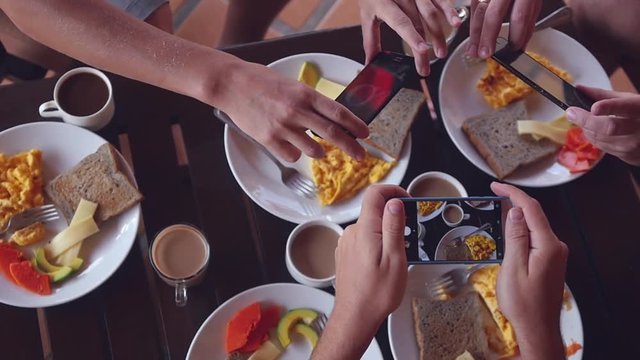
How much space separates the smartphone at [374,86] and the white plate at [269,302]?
0.32 metres

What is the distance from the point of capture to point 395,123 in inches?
49.6

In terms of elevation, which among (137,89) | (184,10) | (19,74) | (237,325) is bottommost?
(237,325)

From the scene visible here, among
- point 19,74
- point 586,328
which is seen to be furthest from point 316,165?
point 19,74

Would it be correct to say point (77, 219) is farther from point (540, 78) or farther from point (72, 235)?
point (540, 78)

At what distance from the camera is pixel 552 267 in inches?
37.8

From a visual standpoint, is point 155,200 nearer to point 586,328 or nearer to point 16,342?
point 16,342

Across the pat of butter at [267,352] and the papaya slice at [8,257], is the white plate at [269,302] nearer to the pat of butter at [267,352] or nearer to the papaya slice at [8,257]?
the pat of butter at [267,352]

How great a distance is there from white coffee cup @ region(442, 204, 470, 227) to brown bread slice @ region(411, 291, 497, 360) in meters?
0.17

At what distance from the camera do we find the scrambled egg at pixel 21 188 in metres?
1.11

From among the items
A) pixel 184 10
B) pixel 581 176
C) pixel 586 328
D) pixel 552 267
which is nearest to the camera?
pixel 552 267

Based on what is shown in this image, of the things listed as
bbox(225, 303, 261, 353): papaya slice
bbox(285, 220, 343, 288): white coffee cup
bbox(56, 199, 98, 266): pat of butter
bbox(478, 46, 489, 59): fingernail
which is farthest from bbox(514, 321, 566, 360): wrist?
bbox(56, 199, 98, 266): pat of butter

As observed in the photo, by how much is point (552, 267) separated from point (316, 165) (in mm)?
491

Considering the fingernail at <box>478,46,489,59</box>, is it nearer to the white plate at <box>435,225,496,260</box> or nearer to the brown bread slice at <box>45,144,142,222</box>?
the white plate at <box>435,225,496,260</box>

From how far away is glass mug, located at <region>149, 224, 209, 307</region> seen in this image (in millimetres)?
1100
